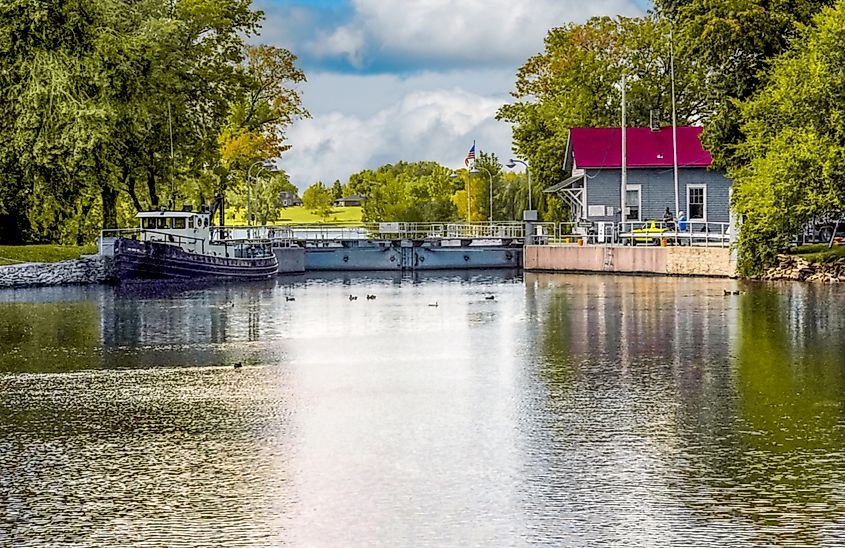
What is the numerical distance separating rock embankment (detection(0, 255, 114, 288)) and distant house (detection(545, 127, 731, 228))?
2833 cm

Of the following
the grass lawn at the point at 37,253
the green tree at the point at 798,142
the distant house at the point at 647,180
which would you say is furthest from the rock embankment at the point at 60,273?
the distant house at the point at 647,180

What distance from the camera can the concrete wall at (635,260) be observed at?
185ft

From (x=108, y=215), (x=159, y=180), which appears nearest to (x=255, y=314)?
(x=108, y=215)

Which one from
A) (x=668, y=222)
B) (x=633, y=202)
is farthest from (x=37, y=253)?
(x=633, y=202)

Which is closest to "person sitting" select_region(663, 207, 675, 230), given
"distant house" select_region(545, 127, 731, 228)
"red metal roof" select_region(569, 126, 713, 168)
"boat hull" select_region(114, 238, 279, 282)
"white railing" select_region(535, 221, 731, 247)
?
"white railing" select_region(535, 221, 731, 247)

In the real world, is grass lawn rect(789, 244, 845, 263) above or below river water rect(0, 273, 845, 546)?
above

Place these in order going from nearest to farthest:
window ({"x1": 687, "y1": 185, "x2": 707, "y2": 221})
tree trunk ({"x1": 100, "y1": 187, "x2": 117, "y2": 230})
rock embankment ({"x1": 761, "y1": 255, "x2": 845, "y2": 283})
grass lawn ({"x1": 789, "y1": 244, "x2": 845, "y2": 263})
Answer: rock embankment ({"x1": 761, "y1": 255, "x2": 845, "y2": 283}), grass lawn ({"x1": 789, "y1": 244, "x2": 845, "y2": 263}), tree trunk ({"x1": 100, "y1": 187, "x2": 117, "y2": 230}), window ({"x1": 687, "y1": 185, "x2": 707, "y2": 221})

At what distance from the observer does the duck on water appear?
5878cm

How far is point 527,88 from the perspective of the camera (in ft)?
313

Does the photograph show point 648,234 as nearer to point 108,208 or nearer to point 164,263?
point 164,263

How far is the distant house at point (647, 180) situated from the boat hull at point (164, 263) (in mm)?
21452

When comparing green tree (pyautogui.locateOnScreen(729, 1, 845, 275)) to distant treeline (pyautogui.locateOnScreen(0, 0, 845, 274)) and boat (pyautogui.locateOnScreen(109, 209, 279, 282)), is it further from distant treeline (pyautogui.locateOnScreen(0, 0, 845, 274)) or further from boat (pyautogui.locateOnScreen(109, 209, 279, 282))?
boat (pyautogui.locateOnScreen(109, 209, 279, 282))

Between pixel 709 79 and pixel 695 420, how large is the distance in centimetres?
4113

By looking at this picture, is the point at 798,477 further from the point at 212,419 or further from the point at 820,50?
the point at 820,50
